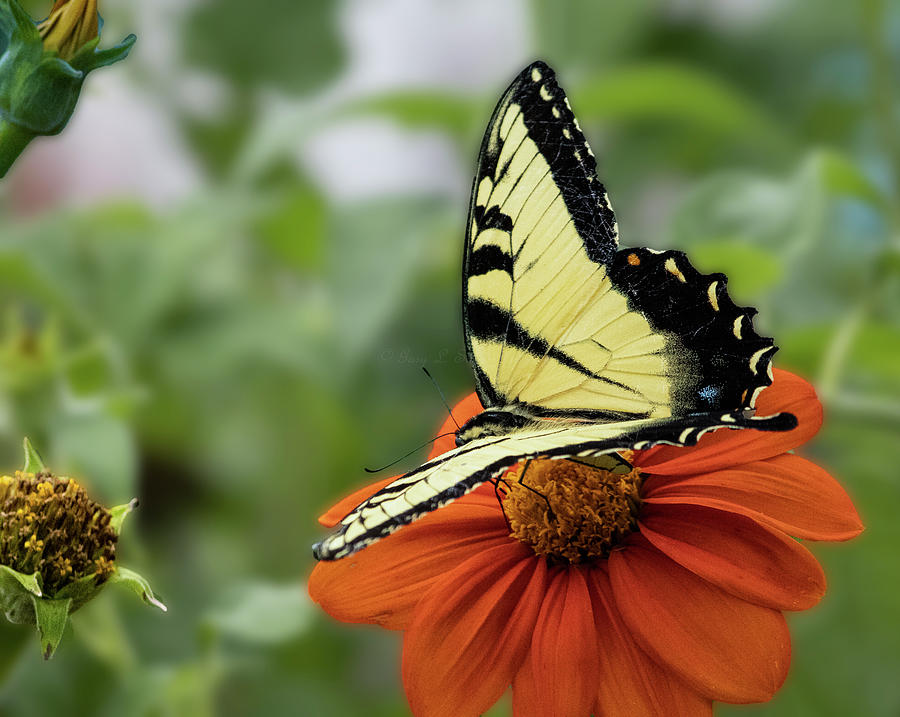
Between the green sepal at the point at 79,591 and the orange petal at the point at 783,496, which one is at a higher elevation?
the green sepal at the point at 79,591

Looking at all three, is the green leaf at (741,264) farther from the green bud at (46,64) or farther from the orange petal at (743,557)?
the green bud at (46,64)

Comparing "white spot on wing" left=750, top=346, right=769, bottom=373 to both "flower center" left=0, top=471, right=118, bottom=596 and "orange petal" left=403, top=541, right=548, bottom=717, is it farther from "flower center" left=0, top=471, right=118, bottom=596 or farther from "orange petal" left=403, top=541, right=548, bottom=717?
"flower center" left=0, top=471, right=118, bottom=596

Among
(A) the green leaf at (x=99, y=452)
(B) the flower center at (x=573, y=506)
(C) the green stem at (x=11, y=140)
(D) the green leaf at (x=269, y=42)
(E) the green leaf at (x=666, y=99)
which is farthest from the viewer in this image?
(D) the green leaf at (x=269, y=42)

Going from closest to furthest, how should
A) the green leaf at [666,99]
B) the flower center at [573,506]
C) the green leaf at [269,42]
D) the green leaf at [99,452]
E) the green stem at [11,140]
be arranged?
1. the green stem at [11,140]
2. the flower center at [573,506]
3. the green leaf at [99,452]
4. the green leaf at [666,99]
5. the green leaf at [269,42]

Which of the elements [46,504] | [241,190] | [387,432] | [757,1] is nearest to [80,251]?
[241,190]

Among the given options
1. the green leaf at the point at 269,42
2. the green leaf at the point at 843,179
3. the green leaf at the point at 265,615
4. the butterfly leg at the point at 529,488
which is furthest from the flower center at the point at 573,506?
the green leaf at the point at 269,42

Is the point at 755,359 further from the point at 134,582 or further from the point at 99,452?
the point at 99,452

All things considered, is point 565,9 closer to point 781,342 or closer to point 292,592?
point 781,342
